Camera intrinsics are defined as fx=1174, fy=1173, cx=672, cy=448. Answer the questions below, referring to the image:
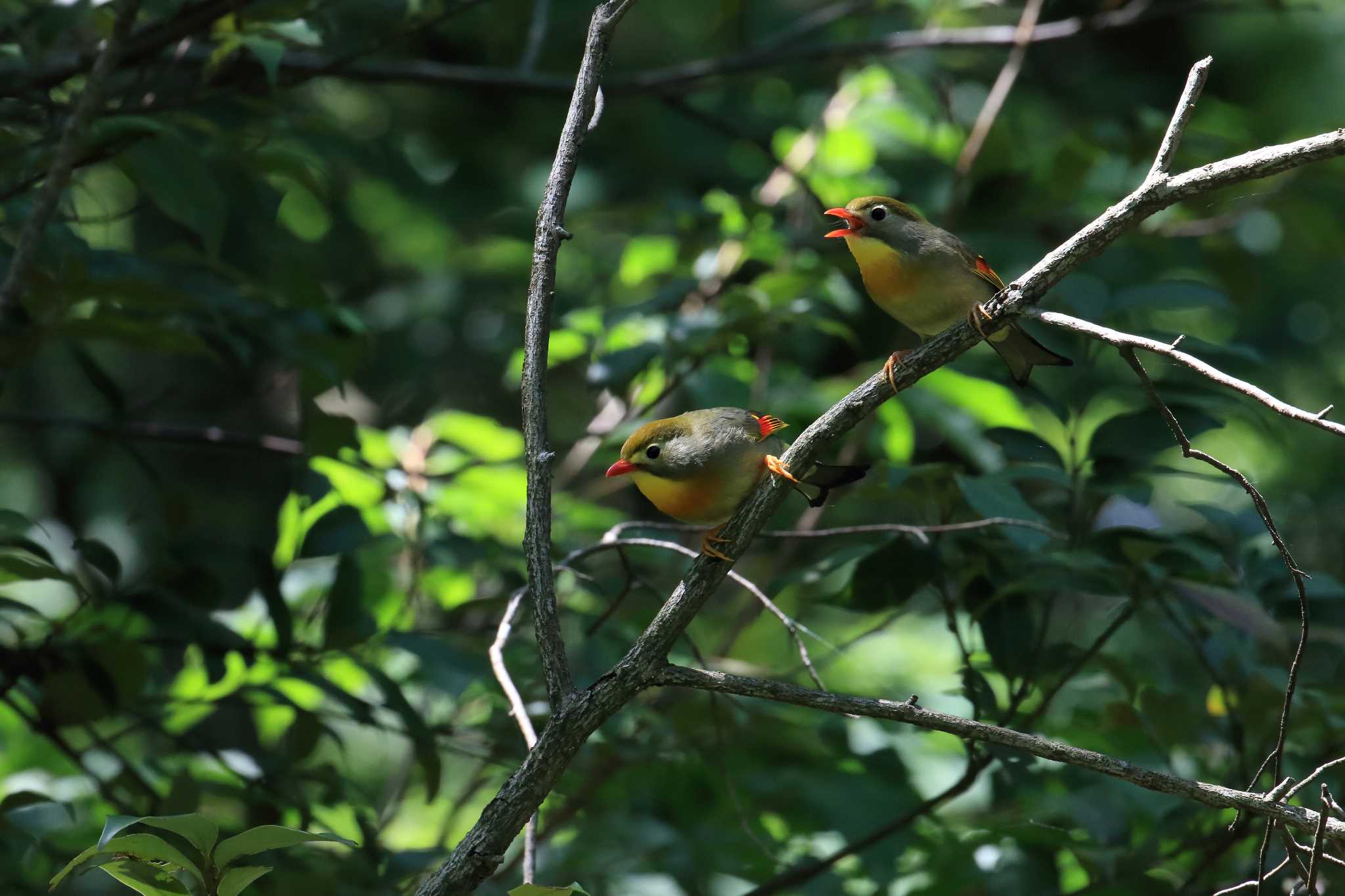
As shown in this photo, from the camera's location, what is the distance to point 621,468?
277cm

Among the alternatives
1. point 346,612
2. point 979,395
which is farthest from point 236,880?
point 979,395

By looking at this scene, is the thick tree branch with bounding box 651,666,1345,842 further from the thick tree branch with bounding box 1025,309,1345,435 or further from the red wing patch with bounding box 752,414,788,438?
the red wing patch with bounding box 752,414,788,438

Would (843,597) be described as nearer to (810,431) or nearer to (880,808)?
(880,808)

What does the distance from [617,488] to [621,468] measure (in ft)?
5.63

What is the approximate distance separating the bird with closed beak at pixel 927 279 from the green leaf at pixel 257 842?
1.67 metres

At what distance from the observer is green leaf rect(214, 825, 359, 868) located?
1524 millimetres

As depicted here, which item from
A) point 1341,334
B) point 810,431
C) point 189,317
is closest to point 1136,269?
point 810,431

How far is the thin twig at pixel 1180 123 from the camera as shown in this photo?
154cm

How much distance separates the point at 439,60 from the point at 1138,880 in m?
A: 5.96

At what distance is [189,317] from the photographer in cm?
344

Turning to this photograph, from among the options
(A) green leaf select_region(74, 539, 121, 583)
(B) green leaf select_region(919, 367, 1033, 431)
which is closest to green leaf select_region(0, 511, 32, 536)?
(A) green leaf select_region(74, 539, 121, 583)

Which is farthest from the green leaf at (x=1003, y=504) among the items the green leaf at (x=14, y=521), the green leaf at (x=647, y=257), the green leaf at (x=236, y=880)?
the green leaf at (x=647, y=257)

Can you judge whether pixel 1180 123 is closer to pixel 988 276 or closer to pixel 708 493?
pixel 988 276

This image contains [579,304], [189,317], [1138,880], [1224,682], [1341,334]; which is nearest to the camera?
[1138,880]
